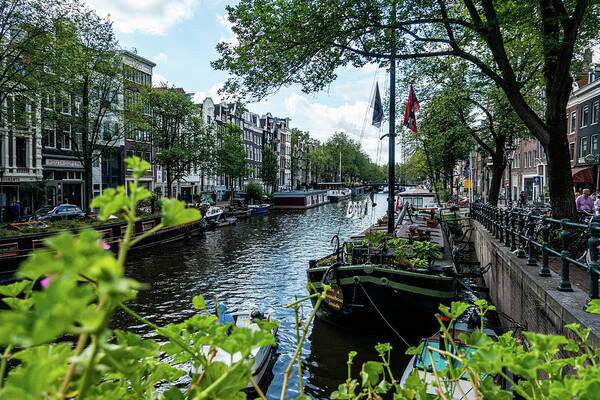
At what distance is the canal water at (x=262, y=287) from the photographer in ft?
29.4

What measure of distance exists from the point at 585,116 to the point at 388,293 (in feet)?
114

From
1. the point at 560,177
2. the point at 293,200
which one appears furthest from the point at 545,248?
→ the point at 293,200

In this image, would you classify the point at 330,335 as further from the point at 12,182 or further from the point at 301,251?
the point at 12,182

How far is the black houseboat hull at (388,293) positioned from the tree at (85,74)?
57.0ft

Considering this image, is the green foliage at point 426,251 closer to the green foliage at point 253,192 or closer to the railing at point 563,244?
the railing at point 563,244

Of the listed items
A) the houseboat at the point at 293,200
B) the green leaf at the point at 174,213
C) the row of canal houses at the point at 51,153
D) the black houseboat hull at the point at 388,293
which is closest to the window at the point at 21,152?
the row of canal houses at the point at 51,153

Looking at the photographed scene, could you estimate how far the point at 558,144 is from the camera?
31.4 feet

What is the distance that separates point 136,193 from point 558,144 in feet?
35.7

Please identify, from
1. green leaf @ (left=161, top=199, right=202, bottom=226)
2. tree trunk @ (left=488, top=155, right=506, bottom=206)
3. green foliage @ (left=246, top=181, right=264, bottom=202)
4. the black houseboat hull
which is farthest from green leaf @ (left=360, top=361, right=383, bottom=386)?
green foliage @ (left=246, top=181, right=264, bottom=202)

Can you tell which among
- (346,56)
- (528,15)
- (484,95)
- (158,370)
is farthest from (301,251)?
(158,370)

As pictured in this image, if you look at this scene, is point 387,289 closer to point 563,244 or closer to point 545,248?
point 545,248

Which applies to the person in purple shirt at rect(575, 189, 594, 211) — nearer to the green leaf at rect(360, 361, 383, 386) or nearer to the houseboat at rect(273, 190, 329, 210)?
the green leaf at rect(360, 361, 383, 386)

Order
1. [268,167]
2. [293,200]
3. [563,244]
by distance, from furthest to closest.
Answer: [268,167], [293,200], [563,244]

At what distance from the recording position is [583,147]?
113ft
